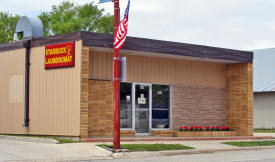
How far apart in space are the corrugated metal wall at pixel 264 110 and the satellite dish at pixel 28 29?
2199 centimetres

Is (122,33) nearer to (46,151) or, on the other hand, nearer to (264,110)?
(46,151)

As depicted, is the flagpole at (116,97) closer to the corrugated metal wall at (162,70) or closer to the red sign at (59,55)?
the red sign at (59,55)

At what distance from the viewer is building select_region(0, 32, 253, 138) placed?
66.4 ft

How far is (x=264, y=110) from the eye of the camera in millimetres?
39781

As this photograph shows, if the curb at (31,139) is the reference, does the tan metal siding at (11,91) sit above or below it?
above

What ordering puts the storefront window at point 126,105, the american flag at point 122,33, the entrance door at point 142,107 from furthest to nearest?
the entrance door at point 142,107, the storefront window at point 126,105, the american flag at point 122,33

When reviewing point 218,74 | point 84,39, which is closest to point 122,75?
point 84,39

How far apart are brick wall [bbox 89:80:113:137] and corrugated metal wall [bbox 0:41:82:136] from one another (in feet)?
4.02

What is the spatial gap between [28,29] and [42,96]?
3.80 m

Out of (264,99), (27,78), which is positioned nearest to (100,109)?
(27,78)

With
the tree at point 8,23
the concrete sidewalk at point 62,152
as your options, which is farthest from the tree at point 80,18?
the concrete sidewalk at point 62,152

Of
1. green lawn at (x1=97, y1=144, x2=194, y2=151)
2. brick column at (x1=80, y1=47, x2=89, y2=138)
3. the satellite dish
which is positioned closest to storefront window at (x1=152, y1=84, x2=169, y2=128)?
brick column at (x1=80, y1=47, x2=89, y2=138)

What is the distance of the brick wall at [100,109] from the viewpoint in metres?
21.1

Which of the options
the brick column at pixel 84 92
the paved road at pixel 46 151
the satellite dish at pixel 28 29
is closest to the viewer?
the paved road at pixel 46 151
